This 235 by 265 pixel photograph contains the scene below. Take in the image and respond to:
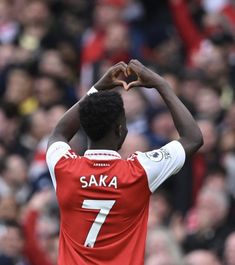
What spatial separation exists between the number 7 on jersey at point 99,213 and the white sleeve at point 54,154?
0.85ft

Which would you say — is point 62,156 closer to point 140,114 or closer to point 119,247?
point 119,247

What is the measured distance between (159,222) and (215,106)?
1831 mm

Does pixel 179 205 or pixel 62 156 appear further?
pixel 179 205

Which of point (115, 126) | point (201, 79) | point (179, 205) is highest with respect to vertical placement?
point (115, 126)

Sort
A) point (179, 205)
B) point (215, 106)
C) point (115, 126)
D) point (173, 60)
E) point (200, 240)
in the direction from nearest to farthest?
point (115, 126), point (200, 240), point (179, 205), point (215, 106), point (173, 60)

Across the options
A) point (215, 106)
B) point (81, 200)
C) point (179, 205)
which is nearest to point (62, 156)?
point (81, 200)

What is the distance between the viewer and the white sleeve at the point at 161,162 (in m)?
7.42

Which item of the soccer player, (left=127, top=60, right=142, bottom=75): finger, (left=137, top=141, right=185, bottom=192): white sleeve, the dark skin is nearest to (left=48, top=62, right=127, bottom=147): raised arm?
the dark skin

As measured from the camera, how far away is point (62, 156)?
7535 millimetres

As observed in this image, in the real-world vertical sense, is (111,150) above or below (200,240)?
above

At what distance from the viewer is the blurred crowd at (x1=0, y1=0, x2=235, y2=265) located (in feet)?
36.6

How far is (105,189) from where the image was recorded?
7375 mm

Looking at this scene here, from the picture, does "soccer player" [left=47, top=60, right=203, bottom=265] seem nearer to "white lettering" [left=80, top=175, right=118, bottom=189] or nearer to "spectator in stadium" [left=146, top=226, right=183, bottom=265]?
"white lettering" [left=80, top=175, right=118, bottom=189]

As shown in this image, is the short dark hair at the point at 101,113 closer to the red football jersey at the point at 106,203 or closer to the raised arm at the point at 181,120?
the red football jersey at the point at 106,203
